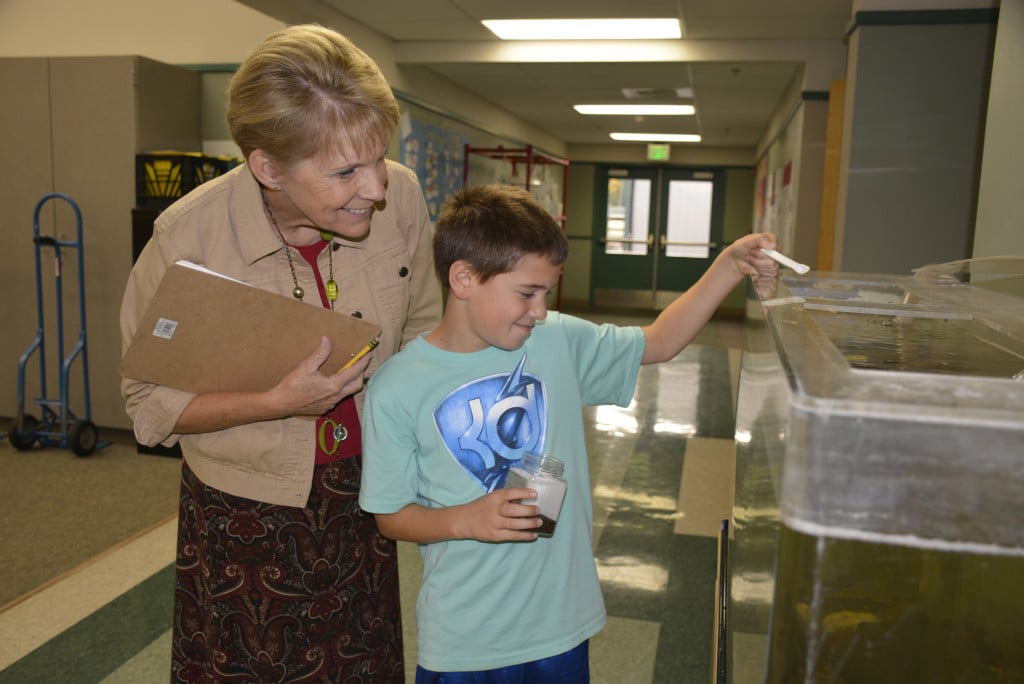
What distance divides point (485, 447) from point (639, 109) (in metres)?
9.08

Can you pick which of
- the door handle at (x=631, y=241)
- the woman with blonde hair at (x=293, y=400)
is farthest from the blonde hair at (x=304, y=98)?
the door handle at (x=631, y=241)

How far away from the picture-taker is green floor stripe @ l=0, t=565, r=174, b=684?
7.93 feet

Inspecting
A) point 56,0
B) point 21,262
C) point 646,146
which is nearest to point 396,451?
point 21,262

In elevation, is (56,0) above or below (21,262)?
above

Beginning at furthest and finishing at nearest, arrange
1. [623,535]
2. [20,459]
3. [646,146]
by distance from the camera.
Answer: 1. [646,146]
2. [20,459]
3. [623,535]

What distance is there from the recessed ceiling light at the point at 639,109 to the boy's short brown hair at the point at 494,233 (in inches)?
336

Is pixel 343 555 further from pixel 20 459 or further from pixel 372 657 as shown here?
pixel 20 459

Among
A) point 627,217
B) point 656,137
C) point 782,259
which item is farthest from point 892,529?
point 627,217

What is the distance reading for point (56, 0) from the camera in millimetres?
6199

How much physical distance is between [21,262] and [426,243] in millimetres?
4615

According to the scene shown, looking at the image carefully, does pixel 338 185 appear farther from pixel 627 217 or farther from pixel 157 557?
pixel 627 217

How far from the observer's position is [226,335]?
1.30m

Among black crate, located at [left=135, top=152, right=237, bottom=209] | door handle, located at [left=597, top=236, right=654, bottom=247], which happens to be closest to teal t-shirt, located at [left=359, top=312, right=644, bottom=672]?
black crate, located at [left=135, top=152, right=237, bottom=209]

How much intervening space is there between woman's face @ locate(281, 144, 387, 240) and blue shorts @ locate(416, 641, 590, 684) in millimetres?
718
